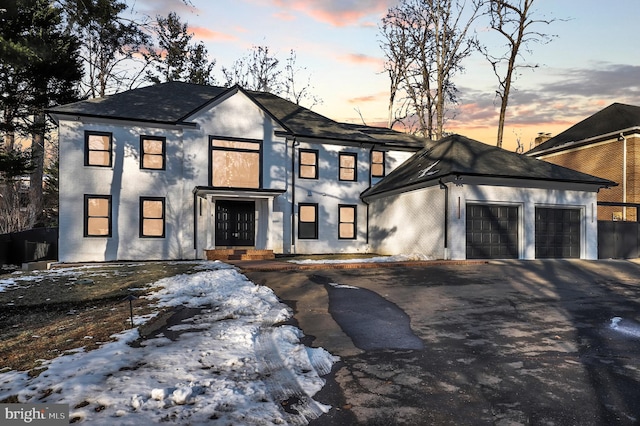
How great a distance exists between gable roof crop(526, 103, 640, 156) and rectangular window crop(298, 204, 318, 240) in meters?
21.7

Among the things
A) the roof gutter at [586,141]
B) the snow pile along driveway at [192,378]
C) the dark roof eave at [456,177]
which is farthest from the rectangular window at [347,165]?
the roof gutter at [586,141]

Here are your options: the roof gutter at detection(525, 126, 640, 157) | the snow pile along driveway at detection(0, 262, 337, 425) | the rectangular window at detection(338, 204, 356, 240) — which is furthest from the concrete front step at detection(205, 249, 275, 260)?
the roof gutter at detection(525, 126, 640, 157)

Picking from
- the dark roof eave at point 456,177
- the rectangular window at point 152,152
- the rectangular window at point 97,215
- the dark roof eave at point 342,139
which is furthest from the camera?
the dark roof eave at point 342,139

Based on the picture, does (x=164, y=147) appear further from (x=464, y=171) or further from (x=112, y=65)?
(x=112, y=65)

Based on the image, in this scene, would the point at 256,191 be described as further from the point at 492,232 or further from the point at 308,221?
the point at 492,232

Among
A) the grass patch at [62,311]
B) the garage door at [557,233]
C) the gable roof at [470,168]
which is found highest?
the gable roof at [470,168]

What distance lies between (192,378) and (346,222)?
18.1 m

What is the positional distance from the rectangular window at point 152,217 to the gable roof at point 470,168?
10.7 metres

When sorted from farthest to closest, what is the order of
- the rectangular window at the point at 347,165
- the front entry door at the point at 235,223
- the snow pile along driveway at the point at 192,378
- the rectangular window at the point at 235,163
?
the rectangular window at the point at 347,165
the front entry door at the point at 235,223
the rectangular window at the point at 235,163
the snow pile along driveway at the point at 192,378

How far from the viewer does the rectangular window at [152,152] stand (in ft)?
58.8

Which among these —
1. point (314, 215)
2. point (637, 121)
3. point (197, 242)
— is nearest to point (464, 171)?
point (314, 215)

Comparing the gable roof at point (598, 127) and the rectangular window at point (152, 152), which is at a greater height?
the gable roof at point (598, 127)

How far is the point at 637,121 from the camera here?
2703cm

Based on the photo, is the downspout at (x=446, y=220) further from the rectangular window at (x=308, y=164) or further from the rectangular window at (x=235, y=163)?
the rectangular window at (x=235, y=163)
